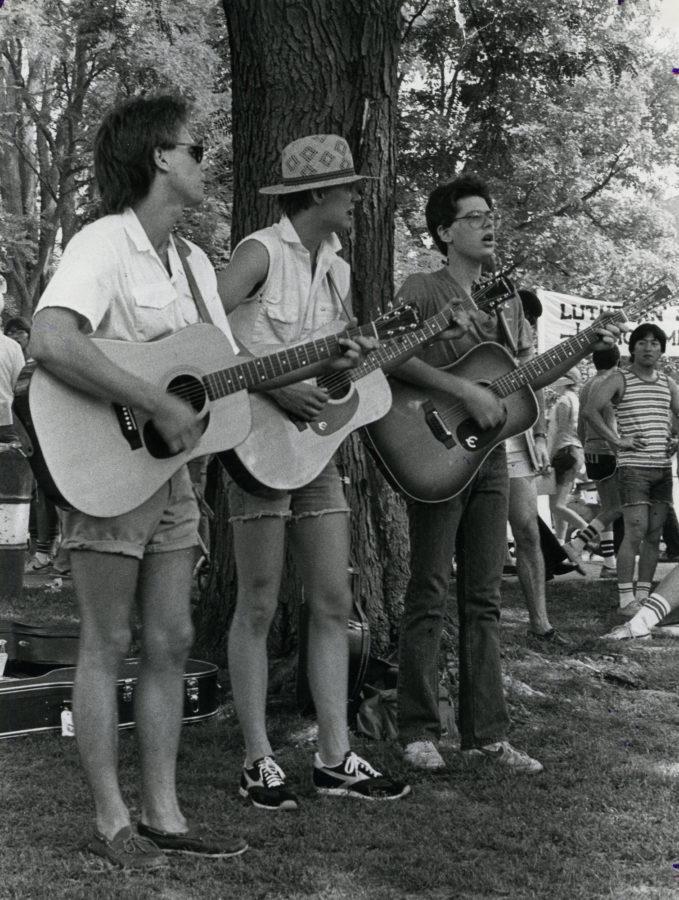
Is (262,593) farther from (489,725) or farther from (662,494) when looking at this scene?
(662,494)

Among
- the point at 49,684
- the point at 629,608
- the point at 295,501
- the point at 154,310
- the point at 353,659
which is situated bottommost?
the point at 629,608

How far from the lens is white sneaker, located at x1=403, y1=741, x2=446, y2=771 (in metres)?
4.20

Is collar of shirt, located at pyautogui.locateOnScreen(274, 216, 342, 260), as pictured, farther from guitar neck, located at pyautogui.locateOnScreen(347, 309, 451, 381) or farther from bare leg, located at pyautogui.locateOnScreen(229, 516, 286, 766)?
bare leg, located at pyautogui.locateOnScreen(229, 516, 286, 766)

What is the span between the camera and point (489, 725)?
4359 mm

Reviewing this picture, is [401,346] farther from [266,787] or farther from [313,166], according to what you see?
[266,787]

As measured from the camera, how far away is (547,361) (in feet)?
15.0

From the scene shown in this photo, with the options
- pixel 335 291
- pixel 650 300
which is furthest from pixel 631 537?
pixel 335 291

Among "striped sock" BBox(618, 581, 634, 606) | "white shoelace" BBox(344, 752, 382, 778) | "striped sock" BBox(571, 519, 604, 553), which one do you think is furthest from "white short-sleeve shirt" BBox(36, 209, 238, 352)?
"striped sock" BBox(571, 519, 604, 553)

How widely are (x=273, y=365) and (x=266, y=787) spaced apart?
1363 millimetres

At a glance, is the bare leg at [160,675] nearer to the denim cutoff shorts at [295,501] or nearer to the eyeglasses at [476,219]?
the denim cutoff shorts at [295,501]

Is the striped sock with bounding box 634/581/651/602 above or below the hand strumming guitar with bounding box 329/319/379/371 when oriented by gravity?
below

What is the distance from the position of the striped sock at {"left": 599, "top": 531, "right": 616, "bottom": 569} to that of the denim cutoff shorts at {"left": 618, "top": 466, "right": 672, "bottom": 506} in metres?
2.28

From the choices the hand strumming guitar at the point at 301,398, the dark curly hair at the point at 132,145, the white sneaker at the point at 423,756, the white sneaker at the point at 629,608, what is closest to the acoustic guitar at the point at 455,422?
the hand strumming guitar at the point at 301,398

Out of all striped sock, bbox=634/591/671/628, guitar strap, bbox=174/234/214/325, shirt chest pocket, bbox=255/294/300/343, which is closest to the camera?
guitar strap, bbox=174/234/214/325
